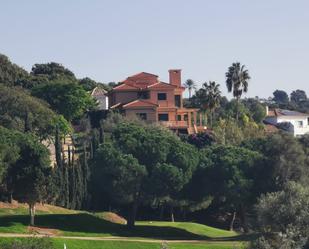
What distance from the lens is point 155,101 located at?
349ft

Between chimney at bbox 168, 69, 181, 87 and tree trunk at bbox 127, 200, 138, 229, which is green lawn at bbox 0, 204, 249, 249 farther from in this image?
chimney at bbox 168, 69, 181, 87

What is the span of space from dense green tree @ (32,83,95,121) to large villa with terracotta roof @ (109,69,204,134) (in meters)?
4.48

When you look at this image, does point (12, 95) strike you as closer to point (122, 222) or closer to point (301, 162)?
point (122, 222)

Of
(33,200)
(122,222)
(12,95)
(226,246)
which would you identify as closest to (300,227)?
(226,246)

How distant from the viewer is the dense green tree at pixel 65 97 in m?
105

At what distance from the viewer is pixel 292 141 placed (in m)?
69.6

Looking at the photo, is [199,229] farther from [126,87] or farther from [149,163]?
[126,87]

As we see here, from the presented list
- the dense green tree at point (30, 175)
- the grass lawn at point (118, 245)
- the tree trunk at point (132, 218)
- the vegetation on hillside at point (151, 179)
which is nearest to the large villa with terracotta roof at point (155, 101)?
the vegetation on hillside at point (151, 179)

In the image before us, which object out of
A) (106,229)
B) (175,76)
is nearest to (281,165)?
(106,229)

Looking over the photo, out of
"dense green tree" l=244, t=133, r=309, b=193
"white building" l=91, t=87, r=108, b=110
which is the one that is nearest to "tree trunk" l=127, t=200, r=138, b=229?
"dense green tree" l=244, t=133, r=309, b=193

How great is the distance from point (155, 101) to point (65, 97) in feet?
36.9

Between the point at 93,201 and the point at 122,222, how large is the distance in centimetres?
502

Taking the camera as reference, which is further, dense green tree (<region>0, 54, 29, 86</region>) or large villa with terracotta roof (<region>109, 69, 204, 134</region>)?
dense green tree (<region>0, 54, 29, 86</region>)

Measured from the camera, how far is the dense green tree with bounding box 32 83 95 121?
105062 millimetres
